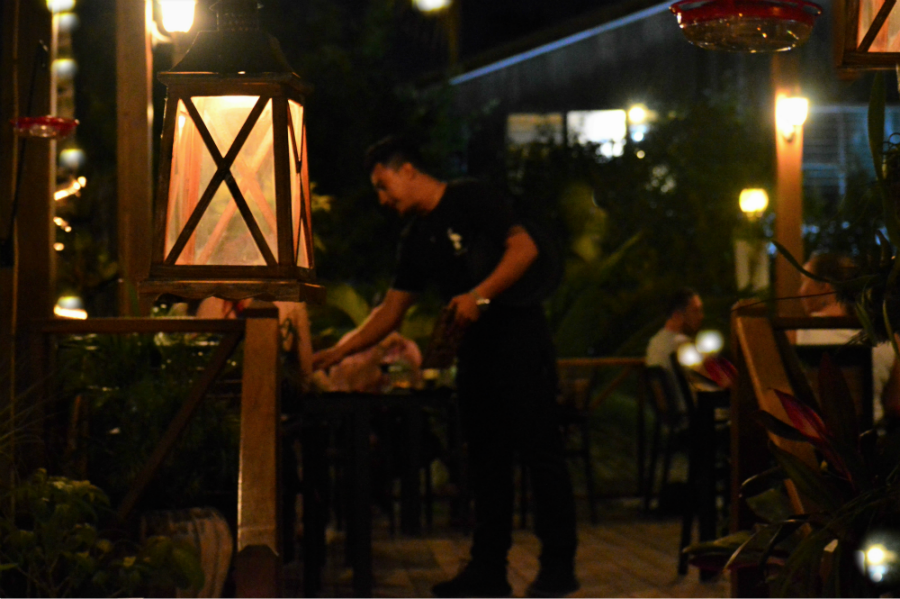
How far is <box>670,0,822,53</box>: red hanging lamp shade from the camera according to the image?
2.43 meters

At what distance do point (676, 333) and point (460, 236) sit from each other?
126 inches

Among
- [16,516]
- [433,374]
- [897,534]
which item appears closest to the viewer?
[897,534]

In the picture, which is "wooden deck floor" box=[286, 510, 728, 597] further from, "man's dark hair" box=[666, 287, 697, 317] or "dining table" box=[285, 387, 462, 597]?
"man's dark hair" box=[666, 287, 697, 317]

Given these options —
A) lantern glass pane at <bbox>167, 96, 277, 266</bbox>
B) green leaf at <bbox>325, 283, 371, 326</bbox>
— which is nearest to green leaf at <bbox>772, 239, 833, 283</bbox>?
lantern glass pane at <bbox>167, 96, 277, 266</bbox>

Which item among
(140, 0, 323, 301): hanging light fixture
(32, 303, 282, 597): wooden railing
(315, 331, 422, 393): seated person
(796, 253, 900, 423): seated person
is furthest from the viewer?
(315, 331, 422, 393): seated person

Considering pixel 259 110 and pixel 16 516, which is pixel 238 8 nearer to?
pixel 259 110

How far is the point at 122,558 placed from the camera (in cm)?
357

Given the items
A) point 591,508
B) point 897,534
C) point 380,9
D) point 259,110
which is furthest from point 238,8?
point 380,9

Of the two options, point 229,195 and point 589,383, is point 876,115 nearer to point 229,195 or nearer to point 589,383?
point 229,195

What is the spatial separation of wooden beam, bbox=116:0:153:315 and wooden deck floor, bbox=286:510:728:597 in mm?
1791

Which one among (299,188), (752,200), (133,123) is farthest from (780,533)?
(752,200)

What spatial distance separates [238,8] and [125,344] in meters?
2.10

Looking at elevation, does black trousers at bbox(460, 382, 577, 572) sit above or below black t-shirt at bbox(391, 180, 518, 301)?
below

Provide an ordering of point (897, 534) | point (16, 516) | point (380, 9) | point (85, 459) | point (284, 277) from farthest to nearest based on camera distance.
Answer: point (380, 9)
point (85, 459)
point (16, 516)
point (897, 534)
point (284, 277)
